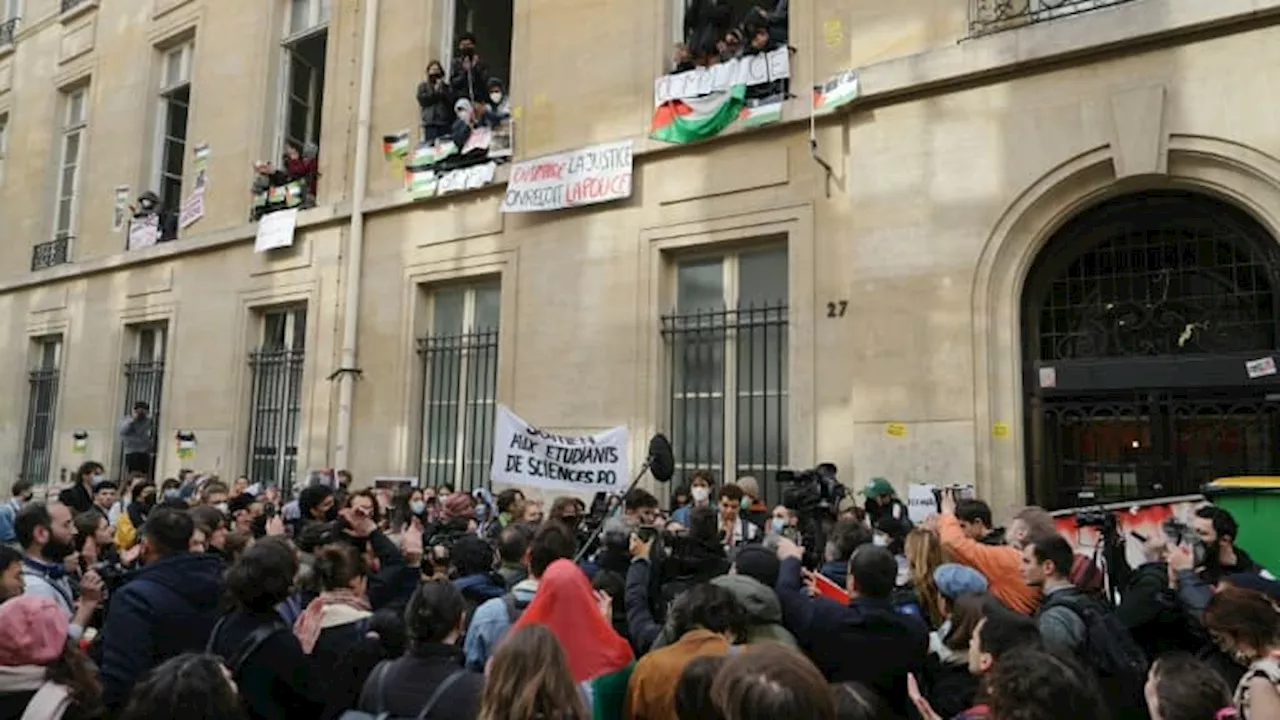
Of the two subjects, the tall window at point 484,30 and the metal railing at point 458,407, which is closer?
the metal railing at point 458,407

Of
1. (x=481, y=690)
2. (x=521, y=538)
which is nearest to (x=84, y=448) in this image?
(x=521, y=538)

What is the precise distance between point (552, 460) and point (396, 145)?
6866 millimetres

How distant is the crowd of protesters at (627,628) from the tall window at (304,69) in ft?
37.6

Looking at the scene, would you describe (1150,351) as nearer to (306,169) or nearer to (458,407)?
(458,407)

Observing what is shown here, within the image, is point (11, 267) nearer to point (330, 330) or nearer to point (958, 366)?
point (330, 330)

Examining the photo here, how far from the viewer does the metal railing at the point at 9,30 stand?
20328 mm

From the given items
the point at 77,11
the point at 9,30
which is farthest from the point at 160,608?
the point at 9,30

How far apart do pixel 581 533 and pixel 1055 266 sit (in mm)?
4701

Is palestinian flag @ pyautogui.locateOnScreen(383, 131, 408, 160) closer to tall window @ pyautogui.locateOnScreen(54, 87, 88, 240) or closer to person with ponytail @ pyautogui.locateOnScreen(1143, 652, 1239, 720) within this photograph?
tall window @ pyautogui.locateOnScreen(54, 87, 88, 240)

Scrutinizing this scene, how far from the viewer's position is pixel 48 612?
2.68 metres

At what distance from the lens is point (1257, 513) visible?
534 cm

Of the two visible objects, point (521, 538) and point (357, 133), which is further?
point (357, 133)

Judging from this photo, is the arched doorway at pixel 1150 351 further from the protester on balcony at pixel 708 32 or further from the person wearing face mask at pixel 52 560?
the person wearing face mask at pixel 52 560

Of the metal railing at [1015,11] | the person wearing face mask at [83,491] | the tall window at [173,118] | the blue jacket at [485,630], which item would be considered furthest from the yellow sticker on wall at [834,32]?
the tall window at [173,118]
